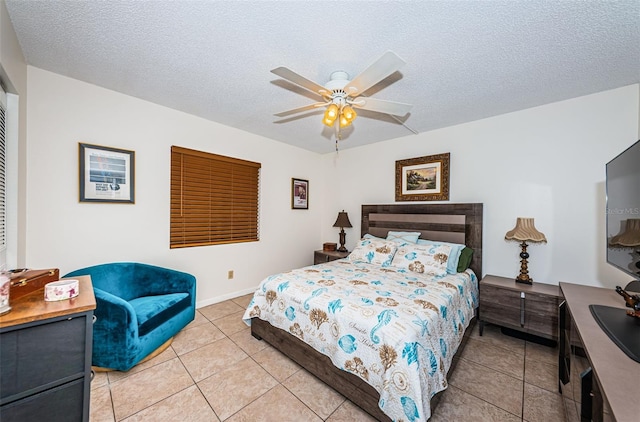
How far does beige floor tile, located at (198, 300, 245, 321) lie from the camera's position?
10.00ft

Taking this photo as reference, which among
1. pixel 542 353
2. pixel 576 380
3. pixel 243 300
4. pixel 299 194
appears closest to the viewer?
pixel 576 380

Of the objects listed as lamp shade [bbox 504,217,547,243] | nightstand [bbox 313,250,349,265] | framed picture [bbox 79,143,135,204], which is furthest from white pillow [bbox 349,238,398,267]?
framed picture [bbox 79,143,135,204]

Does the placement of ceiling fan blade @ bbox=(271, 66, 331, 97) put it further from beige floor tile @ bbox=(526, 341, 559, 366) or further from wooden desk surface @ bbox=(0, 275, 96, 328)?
beige floor tile @ bbox=(526, 341, 559, 366)

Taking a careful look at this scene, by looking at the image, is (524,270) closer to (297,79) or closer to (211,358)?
(297,79)

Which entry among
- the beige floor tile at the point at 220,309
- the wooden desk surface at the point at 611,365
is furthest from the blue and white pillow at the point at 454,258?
the beige floor tile at the point at 220,309

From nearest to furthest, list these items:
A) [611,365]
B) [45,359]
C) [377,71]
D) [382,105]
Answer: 1. [611,365]
2. [45,359]
3. [377,71]
4. [382,105]

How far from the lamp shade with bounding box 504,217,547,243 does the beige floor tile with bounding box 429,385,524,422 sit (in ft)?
5.55

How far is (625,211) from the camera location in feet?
4.91

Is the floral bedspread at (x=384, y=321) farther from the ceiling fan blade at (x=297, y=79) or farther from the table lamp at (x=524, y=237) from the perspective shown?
the ceiling fan blade at (x=297, y=79)

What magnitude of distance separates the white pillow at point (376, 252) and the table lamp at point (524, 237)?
1.28 meters

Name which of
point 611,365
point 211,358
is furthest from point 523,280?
point 211,358

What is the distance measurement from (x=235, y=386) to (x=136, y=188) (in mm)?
2280

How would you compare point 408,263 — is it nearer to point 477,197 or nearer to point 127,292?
point 477,197

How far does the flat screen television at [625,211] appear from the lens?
137 centimetres
